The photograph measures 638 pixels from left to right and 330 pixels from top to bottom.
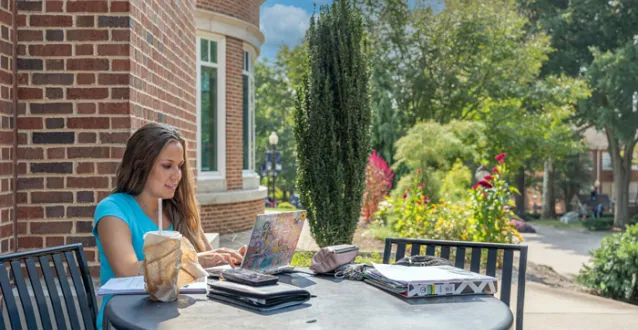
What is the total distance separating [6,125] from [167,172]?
4.50 ft

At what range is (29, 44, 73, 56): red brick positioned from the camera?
3721 mm

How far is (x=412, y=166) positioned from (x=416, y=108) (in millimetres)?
9416

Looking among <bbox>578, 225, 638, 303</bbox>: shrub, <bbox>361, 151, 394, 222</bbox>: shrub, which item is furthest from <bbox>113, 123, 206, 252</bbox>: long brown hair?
<bbox>361, 151, 394, 222</bbox>: shrub

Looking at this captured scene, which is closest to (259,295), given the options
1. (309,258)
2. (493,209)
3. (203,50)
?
(309,258)

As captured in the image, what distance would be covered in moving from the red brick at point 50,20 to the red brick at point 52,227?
1216 mm

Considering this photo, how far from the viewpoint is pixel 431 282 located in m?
2.34

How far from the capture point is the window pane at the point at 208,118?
496 inches

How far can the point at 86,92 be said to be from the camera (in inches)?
148

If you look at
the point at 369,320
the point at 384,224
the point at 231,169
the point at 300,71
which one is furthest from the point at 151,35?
the point at 300,71

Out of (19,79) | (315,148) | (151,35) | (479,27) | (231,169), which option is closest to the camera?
(19,79)

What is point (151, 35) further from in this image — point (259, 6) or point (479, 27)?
point (479, 27)

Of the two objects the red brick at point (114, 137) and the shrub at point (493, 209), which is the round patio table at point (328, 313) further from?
the shrub at point (493, 209)

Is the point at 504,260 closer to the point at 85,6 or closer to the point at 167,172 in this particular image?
the point at 167,172

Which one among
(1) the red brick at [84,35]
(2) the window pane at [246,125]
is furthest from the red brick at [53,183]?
(2) the window pane at [246,125]
